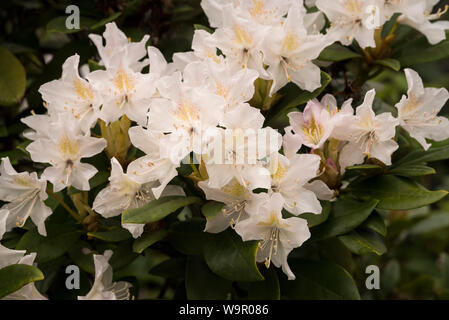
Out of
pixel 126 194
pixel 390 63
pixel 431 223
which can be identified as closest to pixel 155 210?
pixel 126 194

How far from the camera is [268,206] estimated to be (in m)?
1.34

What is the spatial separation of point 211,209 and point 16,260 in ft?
1.49

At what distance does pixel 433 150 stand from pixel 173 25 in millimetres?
965

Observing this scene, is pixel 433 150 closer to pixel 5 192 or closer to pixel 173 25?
pixel 173 25

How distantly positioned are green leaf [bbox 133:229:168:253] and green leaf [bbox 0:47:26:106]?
2.22 ft

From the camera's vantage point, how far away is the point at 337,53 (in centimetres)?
169

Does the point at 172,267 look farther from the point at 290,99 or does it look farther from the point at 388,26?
the point at 388,26

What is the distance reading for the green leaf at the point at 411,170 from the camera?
1550 millimetres

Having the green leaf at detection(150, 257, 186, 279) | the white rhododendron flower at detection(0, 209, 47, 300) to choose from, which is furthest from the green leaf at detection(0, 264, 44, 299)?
the green leaf at detection(150, 257, 186, 279)

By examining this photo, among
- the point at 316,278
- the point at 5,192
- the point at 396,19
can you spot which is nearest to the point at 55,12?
the point at 5,192

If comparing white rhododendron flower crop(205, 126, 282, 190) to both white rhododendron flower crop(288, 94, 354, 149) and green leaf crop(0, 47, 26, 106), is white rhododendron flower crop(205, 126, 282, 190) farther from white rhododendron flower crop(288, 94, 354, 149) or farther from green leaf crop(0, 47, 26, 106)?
green leaf crop(0, 47, 26, 106)

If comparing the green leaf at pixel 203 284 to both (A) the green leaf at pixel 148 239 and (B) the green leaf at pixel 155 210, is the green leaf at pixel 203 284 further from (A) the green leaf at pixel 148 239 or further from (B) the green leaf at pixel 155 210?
(B) the green leaf at pixel 155 210

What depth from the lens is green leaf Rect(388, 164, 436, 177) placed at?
5.08ft

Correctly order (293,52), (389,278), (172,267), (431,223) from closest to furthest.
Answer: (293,52), (172,267), (389,278), (431,223)
